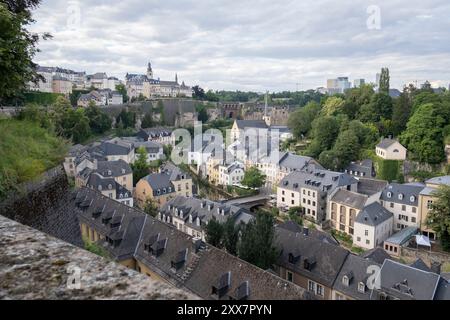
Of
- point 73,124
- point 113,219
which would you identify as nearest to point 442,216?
point 113,219

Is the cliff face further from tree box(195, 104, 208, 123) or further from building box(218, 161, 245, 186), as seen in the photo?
tree box(195, 104, 208, 123)

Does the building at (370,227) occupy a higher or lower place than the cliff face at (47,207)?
lower

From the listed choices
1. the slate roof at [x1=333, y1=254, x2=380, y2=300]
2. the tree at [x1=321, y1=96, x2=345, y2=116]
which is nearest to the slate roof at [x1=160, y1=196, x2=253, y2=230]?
the slate roof at [x1=333, y1=254, x2=380, y2=300]

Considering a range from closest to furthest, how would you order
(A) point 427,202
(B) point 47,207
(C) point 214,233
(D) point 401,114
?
1. (B) point 47,207
2. (C) point 214,233
3. (A) point 427,202
4. (D) point 401,114

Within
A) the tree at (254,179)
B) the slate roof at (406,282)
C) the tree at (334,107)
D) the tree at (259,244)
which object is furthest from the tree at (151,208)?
the tree at (334,107)

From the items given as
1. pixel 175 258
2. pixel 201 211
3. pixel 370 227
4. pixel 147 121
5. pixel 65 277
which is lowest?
pixel 370 227

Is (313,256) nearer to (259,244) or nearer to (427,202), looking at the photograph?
(259,244)

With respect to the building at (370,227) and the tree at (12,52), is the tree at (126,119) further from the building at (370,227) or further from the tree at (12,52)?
the tree at (12,52)
